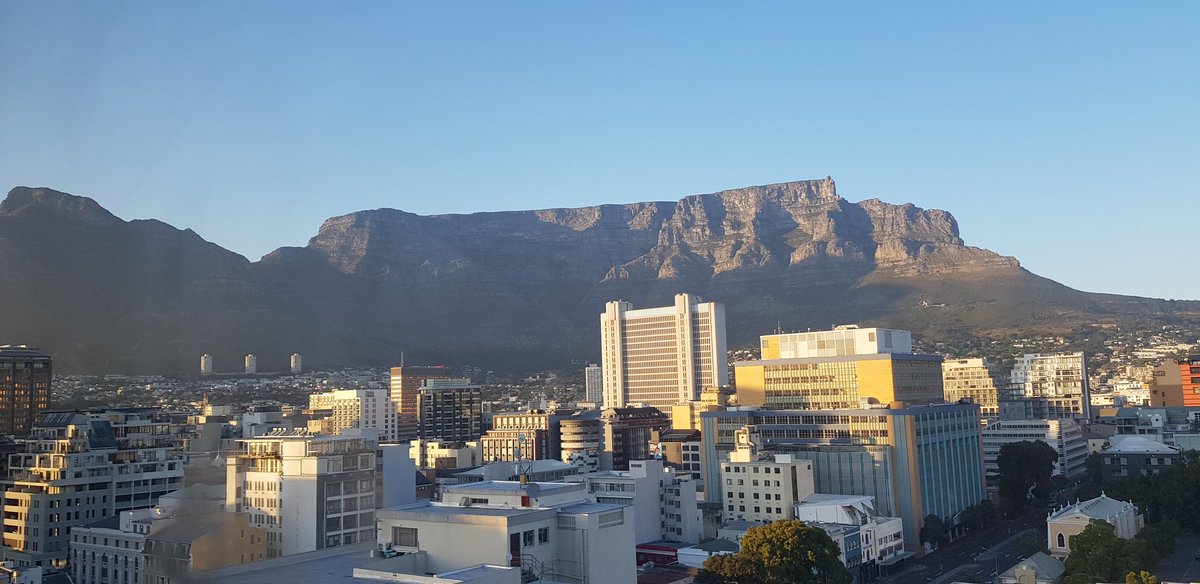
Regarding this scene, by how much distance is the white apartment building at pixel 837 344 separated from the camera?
3366cm

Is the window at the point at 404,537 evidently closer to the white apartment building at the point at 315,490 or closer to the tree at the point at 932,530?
the white apartment building at the point at 315,490

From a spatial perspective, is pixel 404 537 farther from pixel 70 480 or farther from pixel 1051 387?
pixel 1051 387

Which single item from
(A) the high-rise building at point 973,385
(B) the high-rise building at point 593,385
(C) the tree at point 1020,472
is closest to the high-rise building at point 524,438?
(C) the tree at point 1020,472

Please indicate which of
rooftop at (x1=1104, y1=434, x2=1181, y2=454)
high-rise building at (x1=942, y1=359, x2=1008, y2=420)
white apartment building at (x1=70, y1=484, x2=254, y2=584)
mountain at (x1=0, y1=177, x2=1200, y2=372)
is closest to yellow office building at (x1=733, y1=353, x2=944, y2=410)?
rooftop at (x1=1104, y1=434, x2=1181, y2=454)

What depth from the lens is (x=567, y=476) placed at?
1224 inches

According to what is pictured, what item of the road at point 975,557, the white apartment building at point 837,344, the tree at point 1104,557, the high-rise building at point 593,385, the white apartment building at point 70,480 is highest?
the white apartment building at point 837,344

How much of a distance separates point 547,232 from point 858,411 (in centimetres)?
9901

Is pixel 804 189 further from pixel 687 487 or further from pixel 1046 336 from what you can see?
pixel 687 487

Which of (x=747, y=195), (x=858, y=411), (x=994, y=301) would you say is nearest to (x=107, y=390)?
(x=858, y=411)

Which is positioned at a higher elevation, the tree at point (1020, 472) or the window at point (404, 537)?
the window at point (404, 537)

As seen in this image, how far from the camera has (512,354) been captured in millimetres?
89938

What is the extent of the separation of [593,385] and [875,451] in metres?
48.8

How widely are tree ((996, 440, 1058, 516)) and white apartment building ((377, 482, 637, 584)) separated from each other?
76.8ft

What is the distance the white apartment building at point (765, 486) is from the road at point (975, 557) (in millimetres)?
3672
